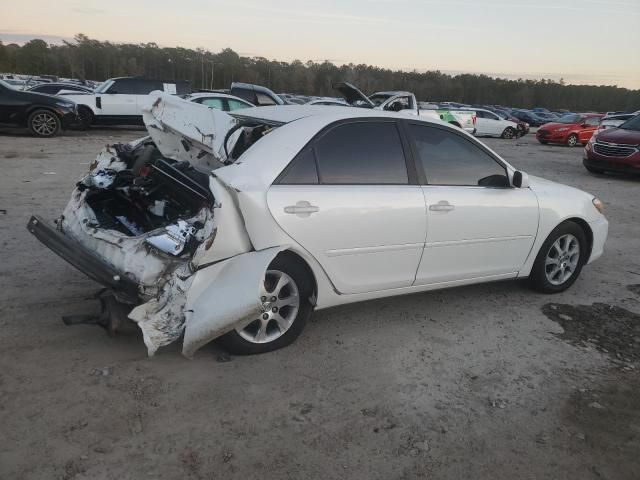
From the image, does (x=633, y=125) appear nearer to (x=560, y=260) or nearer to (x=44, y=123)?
(x=560, y=260)

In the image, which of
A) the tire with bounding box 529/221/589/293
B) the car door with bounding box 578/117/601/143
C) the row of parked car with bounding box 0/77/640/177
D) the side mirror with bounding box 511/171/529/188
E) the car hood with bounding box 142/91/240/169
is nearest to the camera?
the car hood with bounding box 142/91/240/169

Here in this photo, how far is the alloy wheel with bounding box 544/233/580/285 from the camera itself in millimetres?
4621

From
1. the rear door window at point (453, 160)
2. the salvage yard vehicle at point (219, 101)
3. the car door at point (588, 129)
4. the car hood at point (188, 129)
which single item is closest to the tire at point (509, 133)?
the car door at point (588, 129)

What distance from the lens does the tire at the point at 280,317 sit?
10.6 feet

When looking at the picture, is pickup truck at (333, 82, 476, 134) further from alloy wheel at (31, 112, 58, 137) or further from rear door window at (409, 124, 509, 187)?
alloy wheel at (31, 112, 58, 137)

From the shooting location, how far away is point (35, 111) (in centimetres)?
1288

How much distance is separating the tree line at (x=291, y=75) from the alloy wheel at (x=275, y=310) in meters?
81.8

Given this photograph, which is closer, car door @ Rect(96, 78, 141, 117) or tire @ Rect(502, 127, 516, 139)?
car door @ Rect(96, 78, 141, 117)

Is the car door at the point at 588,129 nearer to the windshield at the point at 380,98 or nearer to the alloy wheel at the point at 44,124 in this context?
the windshield at the point at 380,98

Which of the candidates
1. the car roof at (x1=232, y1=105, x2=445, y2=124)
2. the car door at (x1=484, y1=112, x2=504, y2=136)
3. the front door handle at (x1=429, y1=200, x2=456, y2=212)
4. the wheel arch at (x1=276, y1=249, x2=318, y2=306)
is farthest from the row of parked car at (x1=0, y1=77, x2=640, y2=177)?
the car door at (x1=484, y1=112, x2=504, y2=136)

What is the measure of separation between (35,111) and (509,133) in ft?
67.4

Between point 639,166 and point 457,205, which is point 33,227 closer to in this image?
point 457,205

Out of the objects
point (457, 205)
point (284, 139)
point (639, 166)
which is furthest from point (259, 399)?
point (639, 166)

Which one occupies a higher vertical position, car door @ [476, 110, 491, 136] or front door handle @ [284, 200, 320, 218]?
front door handle @ [284, 200, 320, 218]
